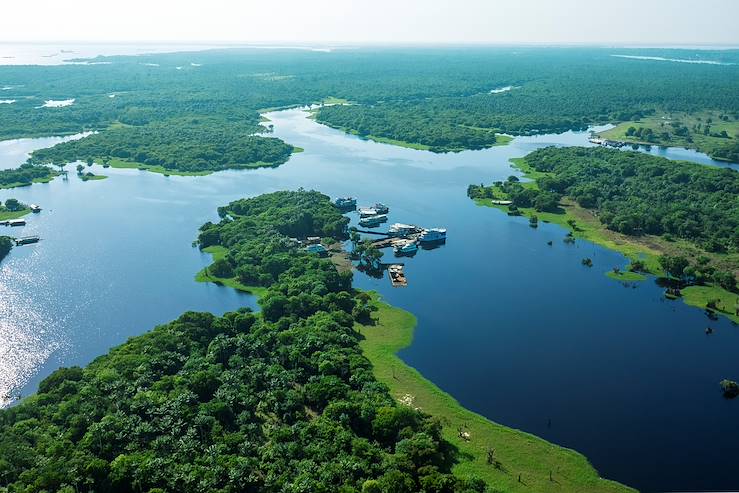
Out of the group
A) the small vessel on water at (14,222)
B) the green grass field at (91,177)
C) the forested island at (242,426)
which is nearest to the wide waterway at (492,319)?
the small vessel on water at (14,222)

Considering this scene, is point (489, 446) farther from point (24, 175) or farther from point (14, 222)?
point (24, 175)

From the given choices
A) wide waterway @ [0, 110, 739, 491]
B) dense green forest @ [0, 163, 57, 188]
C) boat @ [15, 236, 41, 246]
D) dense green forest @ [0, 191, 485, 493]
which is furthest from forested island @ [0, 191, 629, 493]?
dense green forest @ [0, 163, 57, 188]

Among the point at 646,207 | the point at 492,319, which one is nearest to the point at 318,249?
the point at 492,319

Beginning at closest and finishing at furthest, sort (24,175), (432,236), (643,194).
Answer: (432,236) < (643,194) < (24,175)

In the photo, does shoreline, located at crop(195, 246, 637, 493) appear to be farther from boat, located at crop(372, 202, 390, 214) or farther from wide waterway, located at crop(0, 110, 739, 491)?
boat, located at crop(372, 202, 390, 214)

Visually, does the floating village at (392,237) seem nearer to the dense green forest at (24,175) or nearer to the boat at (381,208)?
the boat at (381,208)
